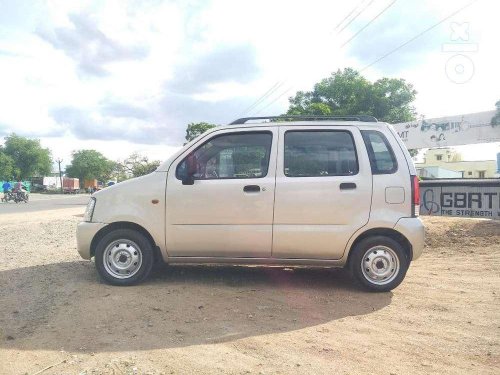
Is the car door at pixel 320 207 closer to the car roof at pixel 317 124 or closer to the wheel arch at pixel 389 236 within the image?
the wheel arch at pixel 389 236

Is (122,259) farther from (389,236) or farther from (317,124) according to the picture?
(389,236)

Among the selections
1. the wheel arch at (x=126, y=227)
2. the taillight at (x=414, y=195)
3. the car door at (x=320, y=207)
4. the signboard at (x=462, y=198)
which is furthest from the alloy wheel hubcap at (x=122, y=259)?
the signboard at (x=462, y=198)

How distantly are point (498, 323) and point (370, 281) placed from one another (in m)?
1.37

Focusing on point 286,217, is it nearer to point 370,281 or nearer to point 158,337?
point 370,281

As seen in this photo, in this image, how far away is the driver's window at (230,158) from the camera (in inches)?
213

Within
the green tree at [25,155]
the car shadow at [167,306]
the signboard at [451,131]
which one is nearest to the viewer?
the car shadow at [167,306]

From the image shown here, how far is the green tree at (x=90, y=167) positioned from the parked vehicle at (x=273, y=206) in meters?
98.7

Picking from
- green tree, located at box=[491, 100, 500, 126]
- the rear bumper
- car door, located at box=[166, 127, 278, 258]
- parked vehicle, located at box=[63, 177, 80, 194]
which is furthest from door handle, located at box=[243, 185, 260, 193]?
parked vehicle, located at box=[63, 177, 80, 194]

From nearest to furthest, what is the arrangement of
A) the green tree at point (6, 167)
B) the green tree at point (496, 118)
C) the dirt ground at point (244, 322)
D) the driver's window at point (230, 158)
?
the dirt ground at point (244, 322), the driver's window at point (230, 158), the green tree at point (496, 118), the green tree at point (6, 167)

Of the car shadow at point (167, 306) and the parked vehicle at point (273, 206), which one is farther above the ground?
the parked vehicle at point (273, 206)

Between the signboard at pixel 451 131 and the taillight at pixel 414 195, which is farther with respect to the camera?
the signboard at pixel 451 131

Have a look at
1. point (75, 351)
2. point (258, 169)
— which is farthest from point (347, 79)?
point (75, 351)

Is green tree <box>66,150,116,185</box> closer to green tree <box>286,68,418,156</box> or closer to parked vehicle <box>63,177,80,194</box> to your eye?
parked vehicle <box>63,177,80,194</box>

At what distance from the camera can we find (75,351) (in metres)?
3.58
